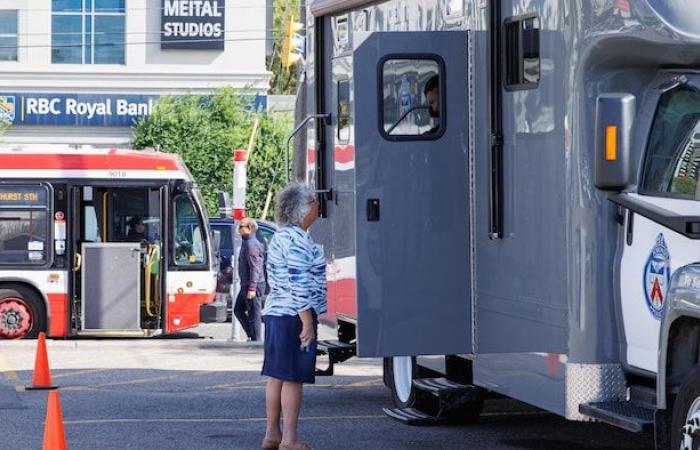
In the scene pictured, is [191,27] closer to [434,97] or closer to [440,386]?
[440,386]

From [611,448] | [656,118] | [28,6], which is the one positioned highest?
[28,6]

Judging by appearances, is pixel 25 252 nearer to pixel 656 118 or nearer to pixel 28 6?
pixel 656 118

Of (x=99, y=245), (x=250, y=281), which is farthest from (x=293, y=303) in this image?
(x=99, y=245)

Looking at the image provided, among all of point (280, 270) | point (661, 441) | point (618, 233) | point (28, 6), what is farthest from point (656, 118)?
point (28, 6)

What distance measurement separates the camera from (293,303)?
9.95 m

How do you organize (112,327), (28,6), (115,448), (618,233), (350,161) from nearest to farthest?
1. (618,233)
2. (115,448)
3. (350,161)
4. (112,327)
5. (28,6)

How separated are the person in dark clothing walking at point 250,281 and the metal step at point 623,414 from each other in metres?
12.1

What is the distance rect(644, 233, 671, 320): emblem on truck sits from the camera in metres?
7.80

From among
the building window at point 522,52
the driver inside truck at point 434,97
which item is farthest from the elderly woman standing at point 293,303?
the building window at point 522,52

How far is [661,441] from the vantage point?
7637 millimetres

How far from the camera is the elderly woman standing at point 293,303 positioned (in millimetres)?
9953

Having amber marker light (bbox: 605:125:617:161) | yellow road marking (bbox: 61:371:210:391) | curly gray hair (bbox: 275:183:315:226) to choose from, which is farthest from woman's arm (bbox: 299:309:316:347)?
yellow road marking (bbox: 61:371:210:391)

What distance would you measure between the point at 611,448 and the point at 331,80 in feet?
13.0

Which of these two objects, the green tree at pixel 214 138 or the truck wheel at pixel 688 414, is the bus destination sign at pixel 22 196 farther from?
the green tree at pixel 214 138
